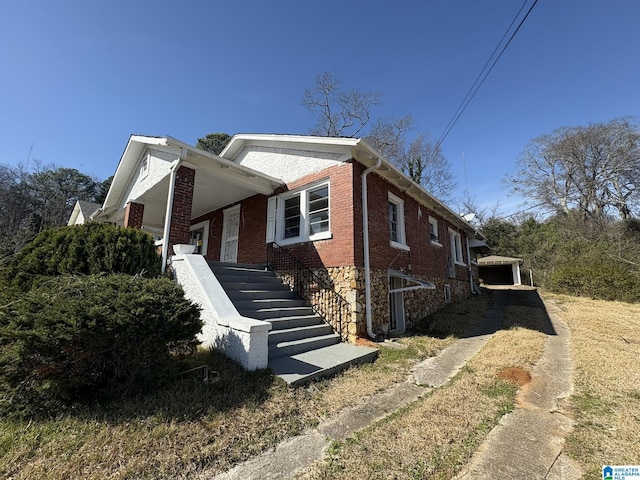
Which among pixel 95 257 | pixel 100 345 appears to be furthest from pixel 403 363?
pixel 95 257

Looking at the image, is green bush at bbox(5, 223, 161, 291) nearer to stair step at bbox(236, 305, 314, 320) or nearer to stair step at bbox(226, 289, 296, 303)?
stair step at bbox(226, 289, 296, 303)

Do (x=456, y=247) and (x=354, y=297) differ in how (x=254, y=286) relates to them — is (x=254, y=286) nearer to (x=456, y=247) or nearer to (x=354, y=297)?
(x=354, y=297)

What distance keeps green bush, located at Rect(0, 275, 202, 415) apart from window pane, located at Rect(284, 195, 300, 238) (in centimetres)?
486

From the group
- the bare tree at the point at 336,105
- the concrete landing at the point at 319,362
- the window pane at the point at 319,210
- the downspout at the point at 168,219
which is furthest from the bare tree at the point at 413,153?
the concrete landing at the point at 319,362

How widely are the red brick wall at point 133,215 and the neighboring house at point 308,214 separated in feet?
0.11

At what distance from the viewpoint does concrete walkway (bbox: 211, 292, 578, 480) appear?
222cm

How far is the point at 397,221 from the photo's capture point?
29.2ft

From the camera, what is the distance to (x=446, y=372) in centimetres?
465

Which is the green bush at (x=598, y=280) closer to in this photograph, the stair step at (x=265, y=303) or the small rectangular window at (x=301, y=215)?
the small rectangular window at (x=301, y=215)

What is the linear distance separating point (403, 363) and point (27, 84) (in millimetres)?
12847

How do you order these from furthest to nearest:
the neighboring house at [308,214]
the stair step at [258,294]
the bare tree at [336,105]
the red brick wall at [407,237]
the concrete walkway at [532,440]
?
1. the bare tree at [336,105]
2. the red brick wall at [407,237]
3. the neighboring house at [308,214]
4. the stair step at [258,294]
5. the concrete walkway at [532,440]

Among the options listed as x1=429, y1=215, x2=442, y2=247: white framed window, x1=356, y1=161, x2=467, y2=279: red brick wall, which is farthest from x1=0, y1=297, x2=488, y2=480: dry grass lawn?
x1=429, y1=215, x2=442, y2=247: white framed window

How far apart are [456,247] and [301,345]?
12.3 meters

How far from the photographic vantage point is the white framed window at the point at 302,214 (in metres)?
7.49
